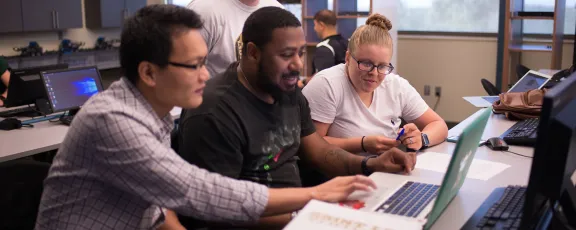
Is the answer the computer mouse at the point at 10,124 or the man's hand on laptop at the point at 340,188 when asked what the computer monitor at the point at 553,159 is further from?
the computer mouse at the point at 10,124

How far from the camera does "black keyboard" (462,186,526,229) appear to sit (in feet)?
5.22

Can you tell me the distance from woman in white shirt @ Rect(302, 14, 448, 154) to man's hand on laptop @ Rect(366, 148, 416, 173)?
0.23 metres

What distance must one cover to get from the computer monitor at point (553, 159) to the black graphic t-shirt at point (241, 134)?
0.82 m

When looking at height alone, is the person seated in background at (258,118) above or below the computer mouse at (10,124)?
above

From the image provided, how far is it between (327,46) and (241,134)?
3.47m

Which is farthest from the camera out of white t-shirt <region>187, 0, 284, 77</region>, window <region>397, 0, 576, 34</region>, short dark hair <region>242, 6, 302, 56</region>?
window <region>397, 0, 576, 34</region>

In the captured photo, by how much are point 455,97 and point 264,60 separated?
5035 millimetres

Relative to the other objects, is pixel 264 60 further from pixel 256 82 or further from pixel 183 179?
pixel 183 179

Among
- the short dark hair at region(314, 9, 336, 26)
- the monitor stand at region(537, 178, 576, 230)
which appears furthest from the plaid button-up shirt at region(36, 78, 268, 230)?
the short dark hair at region(314, 9, 336, 26)

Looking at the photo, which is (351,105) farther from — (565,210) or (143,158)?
(143,158)

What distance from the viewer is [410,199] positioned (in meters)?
1.79

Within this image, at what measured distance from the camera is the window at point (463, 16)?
609cm

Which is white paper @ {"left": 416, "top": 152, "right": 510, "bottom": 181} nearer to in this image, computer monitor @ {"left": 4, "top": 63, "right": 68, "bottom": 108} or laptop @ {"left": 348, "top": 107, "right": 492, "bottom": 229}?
laptop @ {"left": 348, "top": 107, "right": 492, "bottom": 229}

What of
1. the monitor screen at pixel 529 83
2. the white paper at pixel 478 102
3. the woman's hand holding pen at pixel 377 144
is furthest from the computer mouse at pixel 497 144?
the monitor screen at pixel 529 83
